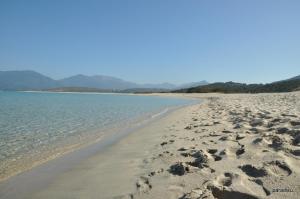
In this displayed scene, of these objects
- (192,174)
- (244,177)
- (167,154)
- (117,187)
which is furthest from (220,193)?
(167,154)

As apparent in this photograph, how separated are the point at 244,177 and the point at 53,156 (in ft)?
16.5

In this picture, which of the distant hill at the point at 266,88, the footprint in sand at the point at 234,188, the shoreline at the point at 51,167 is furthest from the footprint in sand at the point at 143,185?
the distant hill at the point at 266,88

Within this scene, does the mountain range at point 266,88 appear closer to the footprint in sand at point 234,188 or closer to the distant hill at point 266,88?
the distant hill at point 266,88

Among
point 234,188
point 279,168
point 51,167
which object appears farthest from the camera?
point 51,167

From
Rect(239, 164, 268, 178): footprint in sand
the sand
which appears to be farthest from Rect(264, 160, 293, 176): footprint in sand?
Rect(239, 164, 268, 178): footprint in sand

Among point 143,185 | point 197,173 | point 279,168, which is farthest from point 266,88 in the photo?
point 143,185

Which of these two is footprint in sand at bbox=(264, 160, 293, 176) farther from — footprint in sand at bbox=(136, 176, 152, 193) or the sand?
footprint in sand at bbox=(136, 176, 152, 193)

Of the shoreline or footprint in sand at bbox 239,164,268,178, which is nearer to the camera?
footprint in sand at bbox 239,164,268,178

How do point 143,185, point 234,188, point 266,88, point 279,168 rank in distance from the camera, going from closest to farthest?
point 234,188
point 279,168
point 143,185
point 266,88

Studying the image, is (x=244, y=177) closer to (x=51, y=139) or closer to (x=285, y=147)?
(x=285, y=147)

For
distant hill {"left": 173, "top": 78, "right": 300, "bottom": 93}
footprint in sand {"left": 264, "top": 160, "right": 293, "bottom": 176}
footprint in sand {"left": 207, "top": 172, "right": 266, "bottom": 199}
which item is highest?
footprint in sand {"left": 264, "top": 160, "right": 293, "bottom": 176}

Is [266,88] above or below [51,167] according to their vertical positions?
below

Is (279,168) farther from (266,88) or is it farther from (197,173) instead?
(266,88)

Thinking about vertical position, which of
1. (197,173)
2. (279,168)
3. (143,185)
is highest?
(279,168)
